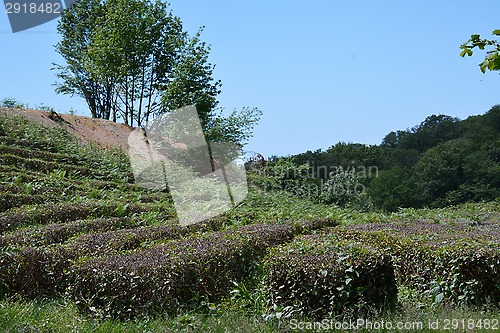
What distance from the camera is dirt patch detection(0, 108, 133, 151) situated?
17.5m

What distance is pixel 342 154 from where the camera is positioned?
24.6 metres

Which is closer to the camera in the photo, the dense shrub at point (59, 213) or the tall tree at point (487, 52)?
the tall tree at point (487, 52)

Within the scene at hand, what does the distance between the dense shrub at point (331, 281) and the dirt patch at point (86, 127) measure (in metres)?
13.8

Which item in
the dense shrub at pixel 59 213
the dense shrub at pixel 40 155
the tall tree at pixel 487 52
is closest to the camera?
the tall tree at pixel 487 52

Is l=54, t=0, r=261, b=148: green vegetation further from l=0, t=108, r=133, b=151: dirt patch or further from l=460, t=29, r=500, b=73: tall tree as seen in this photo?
l=460, t=29, r=500, b=73: tall tree

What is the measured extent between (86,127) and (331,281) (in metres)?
16.3

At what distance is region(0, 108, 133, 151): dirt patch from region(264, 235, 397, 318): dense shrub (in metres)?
13.8

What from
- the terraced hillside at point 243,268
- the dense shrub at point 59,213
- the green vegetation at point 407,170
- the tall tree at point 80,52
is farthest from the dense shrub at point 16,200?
the tall tree at point 80,52

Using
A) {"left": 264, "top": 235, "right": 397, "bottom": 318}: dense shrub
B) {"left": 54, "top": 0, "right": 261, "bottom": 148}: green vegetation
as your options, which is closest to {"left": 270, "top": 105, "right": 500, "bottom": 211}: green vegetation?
{"left": 54, "top": 0, "right": 261, "bottom": 148}: green vegetation

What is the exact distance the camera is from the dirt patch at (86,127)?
1755 cm

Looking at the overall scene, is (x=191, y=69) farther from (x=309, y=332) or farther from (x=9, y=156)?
(x=309, y=332)

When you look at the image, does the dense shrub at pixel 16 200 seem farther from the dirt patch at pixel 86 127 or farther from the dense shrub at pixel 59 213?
the dirt patch at pixel 86 127

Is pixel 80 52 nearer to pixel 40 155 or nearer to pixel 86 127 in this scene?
pixel 86 127

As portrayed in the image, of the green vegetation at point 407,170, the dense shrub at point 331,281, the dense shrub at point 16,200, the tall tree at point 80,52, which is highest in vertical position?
the tall tree at point 80,52
